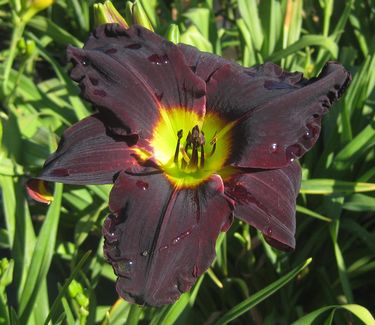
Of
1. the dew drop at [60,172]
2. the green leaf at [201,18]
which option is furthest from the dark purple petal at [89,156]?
the green leaf at [201,18]

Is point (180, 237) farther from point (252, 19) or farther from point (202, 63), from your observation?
point (252, 19)

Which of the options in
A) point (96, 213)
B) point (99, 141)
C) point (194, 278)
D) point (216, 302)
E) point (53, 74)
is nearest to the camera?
point (194, 278)

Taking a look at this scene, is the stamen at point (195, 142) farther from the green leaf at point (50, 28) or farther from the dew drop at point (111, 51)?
the green leaf at point (50, 28)

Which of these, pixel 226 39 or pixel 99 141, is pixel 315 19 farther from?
pixel 99 141

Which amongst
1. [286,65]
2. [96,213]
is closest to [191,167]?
[96,213]

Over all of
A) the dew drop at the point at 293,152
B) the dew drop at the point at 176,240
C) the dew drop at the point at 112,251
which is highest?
the dew drop at the point at 293,152

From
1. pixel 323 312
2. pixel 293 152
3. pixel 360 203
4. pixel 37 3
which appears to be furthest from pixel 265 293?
pixel 37 3
